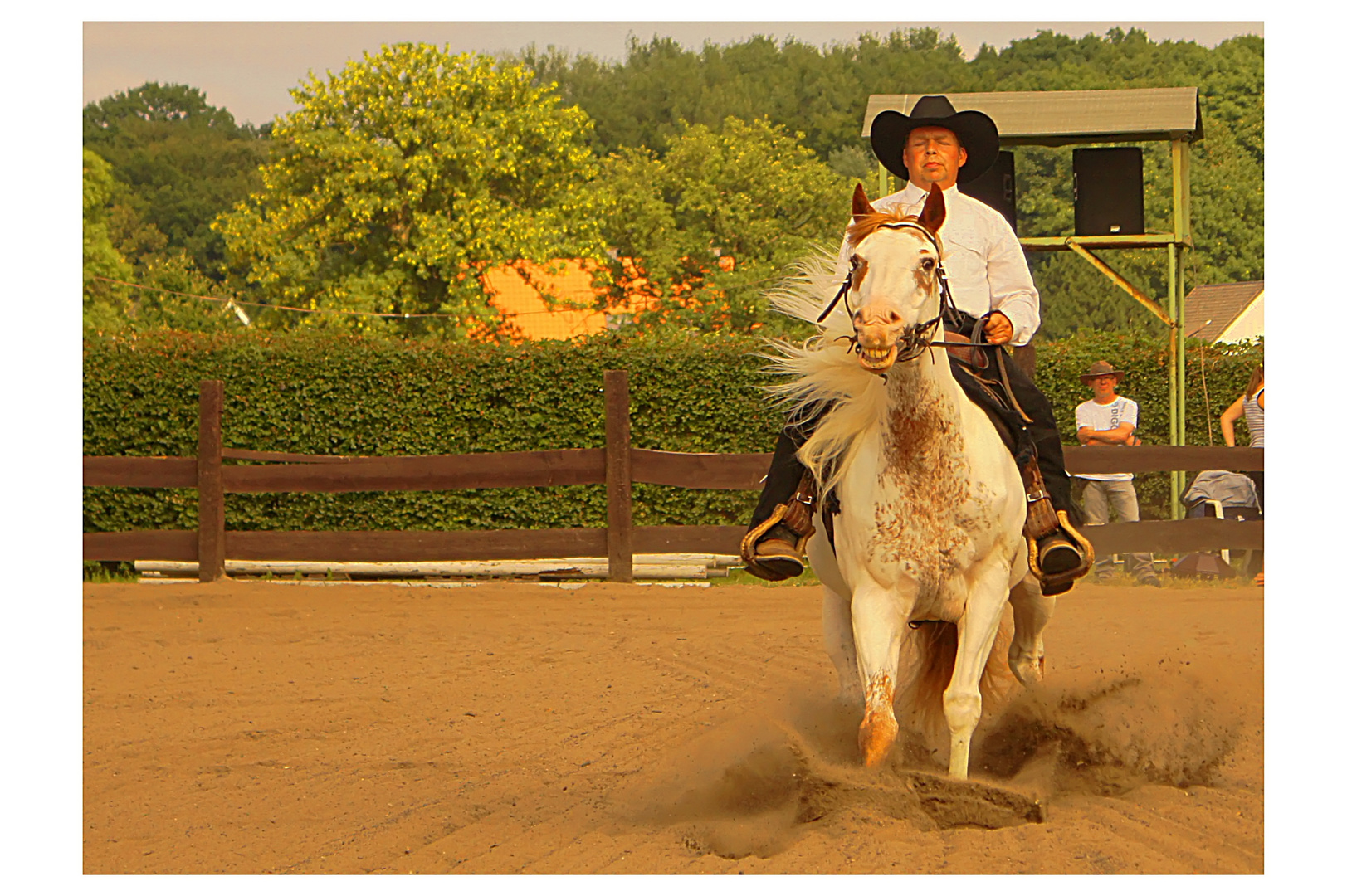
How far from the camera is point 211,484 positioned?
11.6 meters

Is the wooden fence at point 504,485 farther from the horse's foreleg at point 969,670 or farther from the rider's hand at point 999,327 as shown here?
the horse's foreleg at point 969,670

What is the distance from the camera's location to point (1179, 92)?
13.5 metres

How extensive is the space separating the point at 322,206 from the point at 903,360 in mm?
30142

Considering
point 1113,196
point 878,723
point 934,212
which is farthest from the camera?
point 1113,196

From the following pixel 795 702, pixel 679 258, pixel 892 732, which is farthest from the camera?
pixel 679 258

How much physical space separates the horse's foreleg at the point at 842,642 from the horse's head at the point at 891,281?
1.45 meters

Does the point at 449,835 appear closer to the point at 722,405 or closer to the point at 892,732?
the point at 892,732

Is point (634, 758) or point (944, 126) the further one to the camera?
point (634, 758)

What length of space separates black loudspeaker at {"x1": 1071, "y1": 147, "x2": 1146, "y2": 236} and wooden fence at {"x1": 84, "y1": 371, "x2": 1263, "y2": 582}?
3501mm

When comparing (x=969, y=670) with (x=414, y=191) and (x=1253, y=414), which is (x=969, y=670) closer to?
(x=1253, y=414)

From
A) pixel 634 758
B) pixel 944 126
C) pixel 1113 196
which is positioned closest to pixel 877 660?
pixel 634 758

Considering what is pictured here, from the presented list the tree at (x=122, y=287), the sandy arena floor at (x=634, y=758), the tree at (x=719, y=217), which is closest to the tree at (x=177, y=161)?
the tree at (x=122, y=287)

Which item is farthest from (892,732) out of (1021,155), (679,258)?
(1021,155)

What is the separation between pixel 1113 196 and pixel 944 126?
949 centimetres
